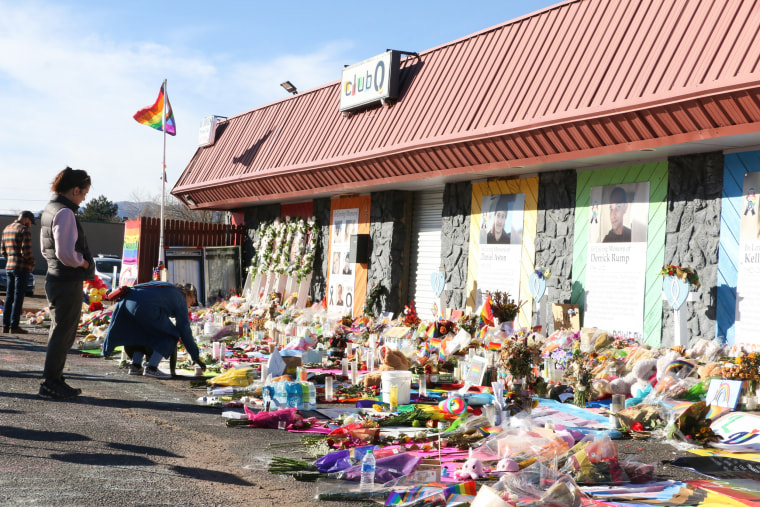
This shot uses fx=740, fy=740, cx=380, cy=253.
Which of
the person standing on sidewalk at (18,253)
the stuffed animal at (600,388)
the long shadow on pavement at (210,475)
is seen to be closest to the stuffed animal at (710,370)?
the stuffed animal at (600,388)

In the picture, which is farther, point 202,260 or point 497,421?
point 202,260

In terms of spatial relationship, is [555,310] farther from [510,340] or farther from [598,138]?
[510,340]

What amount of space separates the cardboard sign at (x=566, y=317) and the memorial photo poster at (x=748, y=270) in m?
2.41

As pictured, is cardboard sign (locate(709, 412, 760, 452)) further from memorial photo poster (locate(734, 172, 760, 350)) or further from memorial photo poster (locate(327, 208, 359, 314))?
memorial photo poster (locate(327, 208, 359, 314))

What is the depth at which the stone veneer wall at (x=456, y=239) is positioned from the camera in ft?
43.5

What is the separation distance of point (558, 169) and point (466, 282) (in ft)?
9.21

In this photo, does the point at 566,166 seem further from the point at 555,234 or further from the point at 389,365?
the point at 389,365

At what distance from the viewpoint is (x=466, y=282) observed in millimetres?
13188

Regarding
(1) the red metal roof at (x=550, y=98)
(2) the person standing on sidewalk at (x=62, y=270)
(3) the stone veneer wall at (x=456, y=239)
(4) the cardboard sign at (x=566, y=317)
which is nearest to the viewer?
(2) the person standing on sidewalk at (x=62, y=270)

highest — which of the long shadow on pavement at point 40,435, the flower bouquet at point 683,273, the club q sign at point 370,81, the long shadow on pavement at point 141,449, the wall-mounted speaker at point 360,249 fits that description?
the club q sign at point 370,81

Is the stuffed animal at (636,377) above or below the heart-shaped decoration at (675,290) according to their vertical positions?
below

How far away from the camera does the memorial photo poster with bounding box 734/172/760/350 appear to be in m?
8.62

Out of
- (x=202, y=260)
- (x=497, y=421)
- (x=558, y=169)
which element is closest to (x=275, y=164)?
(x=202, y=260)

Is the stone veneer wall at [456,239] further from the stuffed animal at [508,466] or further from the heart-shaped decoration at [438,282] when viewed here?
the stuffed animal at [508,466]
